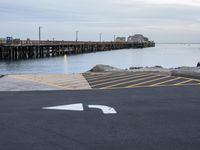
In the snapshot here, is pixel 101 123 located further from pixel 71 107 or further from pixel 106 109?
pixel 71 107

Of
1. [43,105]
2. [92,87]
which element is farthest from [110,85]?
[43,105]

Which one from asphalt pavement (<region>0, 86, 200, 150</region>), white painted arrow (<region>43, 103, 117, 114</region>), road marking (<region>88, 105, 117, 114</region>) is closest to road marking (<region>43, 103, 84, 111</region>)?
white painted arrow (<region>43, 103, 117, 114</region>)

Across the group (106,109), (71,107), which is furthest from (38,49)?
(106,109)

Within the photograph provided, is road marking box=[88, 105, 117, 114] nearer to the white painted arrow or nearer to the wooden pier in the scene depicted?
the white painted arrow

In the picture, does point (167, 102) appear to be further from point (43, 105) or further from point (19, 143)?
point (19, 143)

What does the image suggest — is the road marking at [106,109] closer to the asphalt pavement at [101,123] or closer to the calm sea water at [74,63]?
the asphalt pavement at [101,123]

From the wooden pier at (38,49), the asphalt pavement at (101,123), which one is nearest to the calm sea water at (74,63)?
the wooden pier at (38,49)

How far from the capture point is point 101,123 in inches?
269

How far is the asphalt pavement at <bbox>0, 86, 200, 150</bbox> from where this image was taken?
542cm

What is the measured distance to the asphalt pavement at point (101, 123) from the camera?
5418mm

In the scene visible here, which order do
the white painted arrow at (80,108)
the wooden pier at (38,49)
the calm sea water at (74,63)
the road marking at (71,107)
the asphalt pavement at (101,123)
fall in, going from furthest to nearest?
1. the wooden pier at (38,49)
2. the calm sea water at (74,63)
3. the road marking at (71,107)
4. the white painted arrow at (80,108)
5. the asphalt pavement at (101,123)

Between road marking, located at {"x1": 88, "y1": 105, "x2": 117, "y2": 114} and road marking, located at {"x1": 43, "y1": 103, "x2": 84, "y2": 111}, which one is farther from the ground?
road marking, located at {"x1": 88, "y1": 105, "x2": 117, "y2": 114}

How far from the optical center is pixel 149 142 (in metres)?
5.48

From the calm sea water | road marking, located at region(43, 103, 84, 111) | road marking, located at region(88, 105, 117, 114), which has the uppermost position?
road marking, located at region(88, 105, 117, 114)
